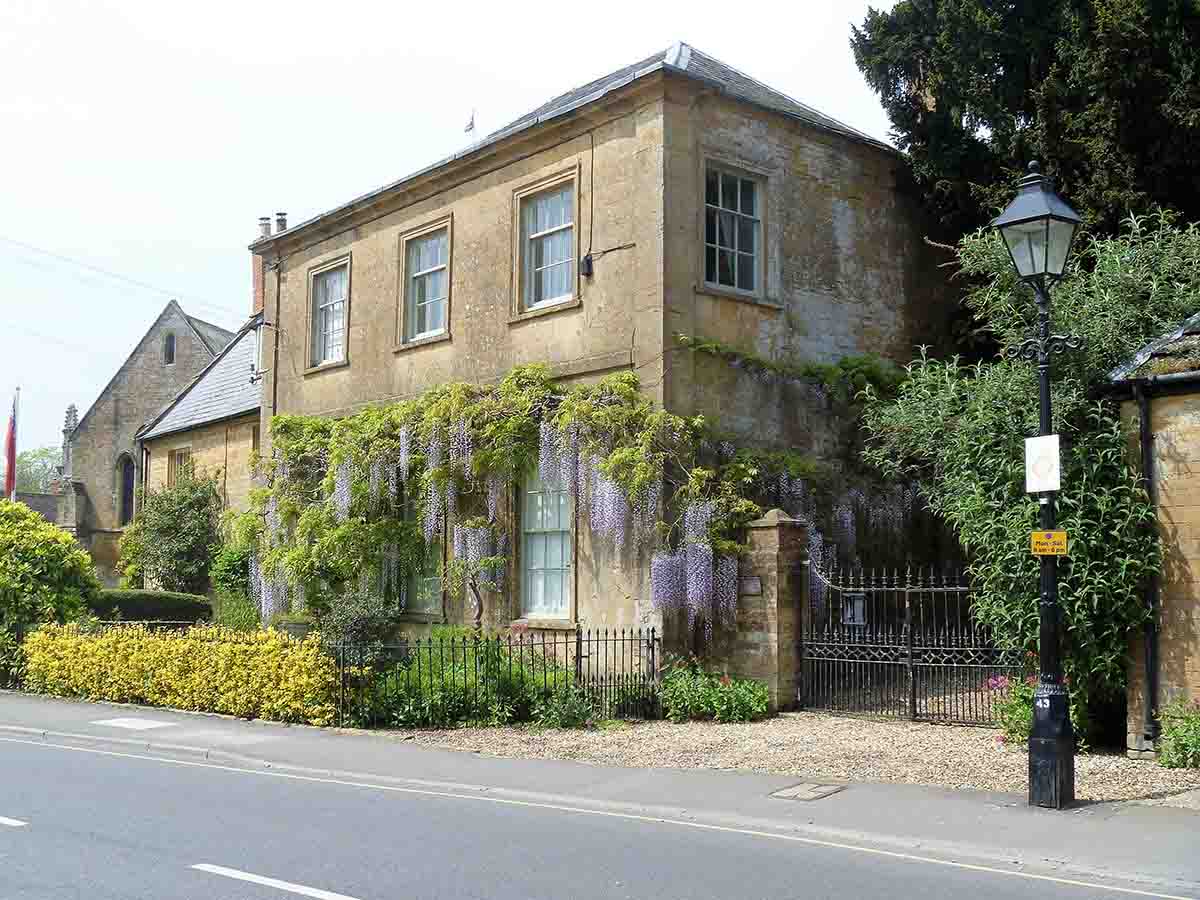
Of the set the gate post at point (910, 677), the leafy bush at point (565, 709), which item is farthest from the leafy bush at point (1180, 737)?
Result: the leafy bush at point (565, 709)

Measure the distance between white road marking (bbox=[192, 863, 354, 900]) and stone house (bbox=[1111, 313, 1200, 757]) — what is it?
7.97m

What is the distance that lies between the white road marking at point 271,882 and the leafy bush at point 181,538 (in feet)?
76.9

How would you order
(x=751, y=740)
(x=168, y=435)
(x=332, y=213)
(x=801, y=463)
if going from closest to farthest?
(x=751, y=740) < (x=801, y=463) < (x=332, y=213) < (x=168, y=435)

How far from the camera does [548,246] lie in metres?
17.8

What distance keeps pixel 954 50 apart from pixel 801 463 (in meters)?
6.18

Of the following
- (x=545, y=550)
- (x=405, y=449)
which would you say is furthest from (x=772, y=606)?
(x=405, y=449)

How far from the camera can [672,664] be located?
15211mm

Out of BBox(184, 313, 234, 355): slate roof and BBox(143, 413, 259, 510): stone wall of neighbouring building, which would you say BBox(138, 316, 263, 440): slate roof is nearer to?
BBox(143, 413, 259, 510): stone wall of neighbouring building

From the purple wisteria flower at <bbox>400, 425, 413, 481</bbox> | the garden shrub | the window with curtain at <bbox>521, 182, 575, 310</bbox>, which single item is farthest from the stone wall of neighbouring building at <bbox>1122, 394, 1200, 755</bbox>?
the garden shrub

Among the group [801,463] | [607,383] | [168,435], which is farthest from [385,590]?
[168,435]

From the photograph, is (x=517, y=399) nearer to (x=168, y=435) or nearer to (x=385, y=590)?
(x=385, y=590)

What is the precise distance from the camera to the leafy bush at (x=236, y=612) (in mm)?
22562

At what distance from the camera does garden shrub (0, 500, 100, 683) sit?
2011 centimetres

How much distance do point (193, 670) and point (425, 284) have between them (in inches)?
280
